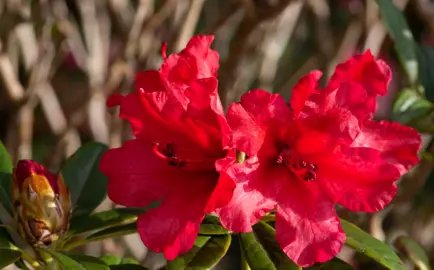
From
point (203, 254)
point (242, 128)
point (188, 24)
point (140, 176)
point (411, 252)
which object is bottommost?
point (411, 252)

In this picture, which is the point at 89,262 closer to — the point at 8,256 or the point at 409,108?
the point at 8,256

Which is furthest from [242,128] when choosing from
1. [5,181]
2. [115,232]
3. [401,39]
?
[401,39]

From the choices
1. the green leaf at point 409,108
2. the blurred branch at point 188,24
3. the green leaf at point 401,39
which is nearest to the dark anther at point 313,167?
the green leaf at point 409,108

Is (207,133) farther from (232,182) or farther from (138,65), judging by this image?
(138,65)

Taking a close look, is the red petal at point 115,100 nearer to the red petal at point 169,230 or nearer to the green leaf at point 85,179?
the red petal at point 169,230

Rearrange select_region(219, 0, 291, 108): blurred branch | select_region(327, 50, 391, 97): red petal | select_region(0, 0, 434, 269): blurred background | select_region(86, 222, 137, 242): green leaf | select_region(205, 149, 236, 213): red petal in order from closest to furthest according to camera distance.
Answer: select_region(205, 149, 236, 213): red petal, select_region(327, 50, 391, 97): red petal, select_region(86, 222, 137, 242): green leaf, select_region(0, 0, 434, 269): blurred background, select_region(219, 0, 291, 108): blurred branch

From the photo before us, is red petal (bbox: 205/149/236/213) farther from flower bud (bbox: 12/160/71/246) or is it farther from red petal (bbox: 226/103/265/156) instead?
flower bud (bbox: 12/160/71/246)

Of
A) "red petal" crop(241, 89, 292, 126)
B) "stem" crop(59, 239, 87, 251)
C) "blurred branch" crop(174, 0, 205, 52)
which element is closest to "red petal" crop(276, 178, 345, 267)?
"red petal" crop(241, 89, 292, 126)

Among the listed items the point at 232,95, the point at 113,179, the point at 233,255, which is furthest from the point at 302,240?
the point at 233,255
